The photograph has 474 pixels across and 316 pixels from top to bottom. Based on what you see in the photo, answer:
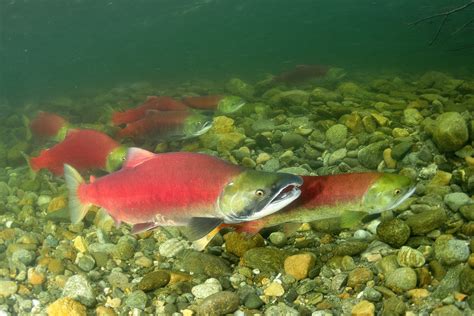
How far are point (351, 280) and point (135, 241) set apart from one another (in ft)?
6.28

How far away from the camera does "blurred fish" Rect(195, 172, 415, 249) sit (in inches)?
118

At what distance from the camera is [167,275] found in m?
3.12

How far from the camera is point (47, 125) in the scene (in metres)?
6.93

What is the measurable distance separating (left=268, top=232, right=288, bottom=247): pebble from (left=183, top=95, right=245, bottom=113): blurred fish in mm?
3805

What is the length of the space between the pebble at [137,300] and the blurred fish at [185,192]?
455 millimetres

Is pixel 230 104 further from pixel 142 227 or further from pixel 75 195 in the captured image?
pixel 142 227

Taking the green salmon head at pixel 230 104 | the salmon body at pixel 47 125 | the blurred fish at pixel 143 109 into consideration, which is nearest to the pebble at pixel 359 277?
the blurred fish at pixel 143 109

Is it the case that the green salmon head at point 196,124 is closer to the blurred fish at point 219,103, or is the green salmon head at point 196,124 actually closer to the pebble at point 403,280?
the blurred fish at point 219,103

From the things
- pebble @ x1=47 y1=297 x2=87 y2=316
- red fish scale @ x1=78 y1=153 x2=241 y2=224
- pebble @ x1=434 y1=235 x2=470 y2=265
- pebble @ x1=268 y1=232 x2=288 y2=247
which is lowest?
pebble @ x1=268 y1=232 x2=288 y2=247

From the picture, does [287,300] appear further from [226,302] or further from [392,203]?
[392,203]

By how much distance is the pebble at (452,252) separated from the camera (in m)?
2.75

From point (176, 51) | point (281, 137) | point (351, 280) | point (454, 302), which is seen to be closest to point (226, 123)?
point (281, 137)

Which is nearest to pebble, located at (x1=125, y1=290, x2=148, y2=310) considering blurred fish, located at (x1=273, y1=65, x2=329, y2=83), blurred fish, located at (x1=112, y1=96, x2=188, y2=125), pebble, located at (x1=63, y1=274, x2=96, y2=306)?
pebble, located at (x1=63, y1=274, x2=96, y2=306)

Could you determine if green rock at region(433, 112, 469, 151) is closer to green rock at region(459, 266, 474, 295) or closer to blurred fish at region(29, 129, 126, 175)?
green rock at region(459, 266, 474, 295)
